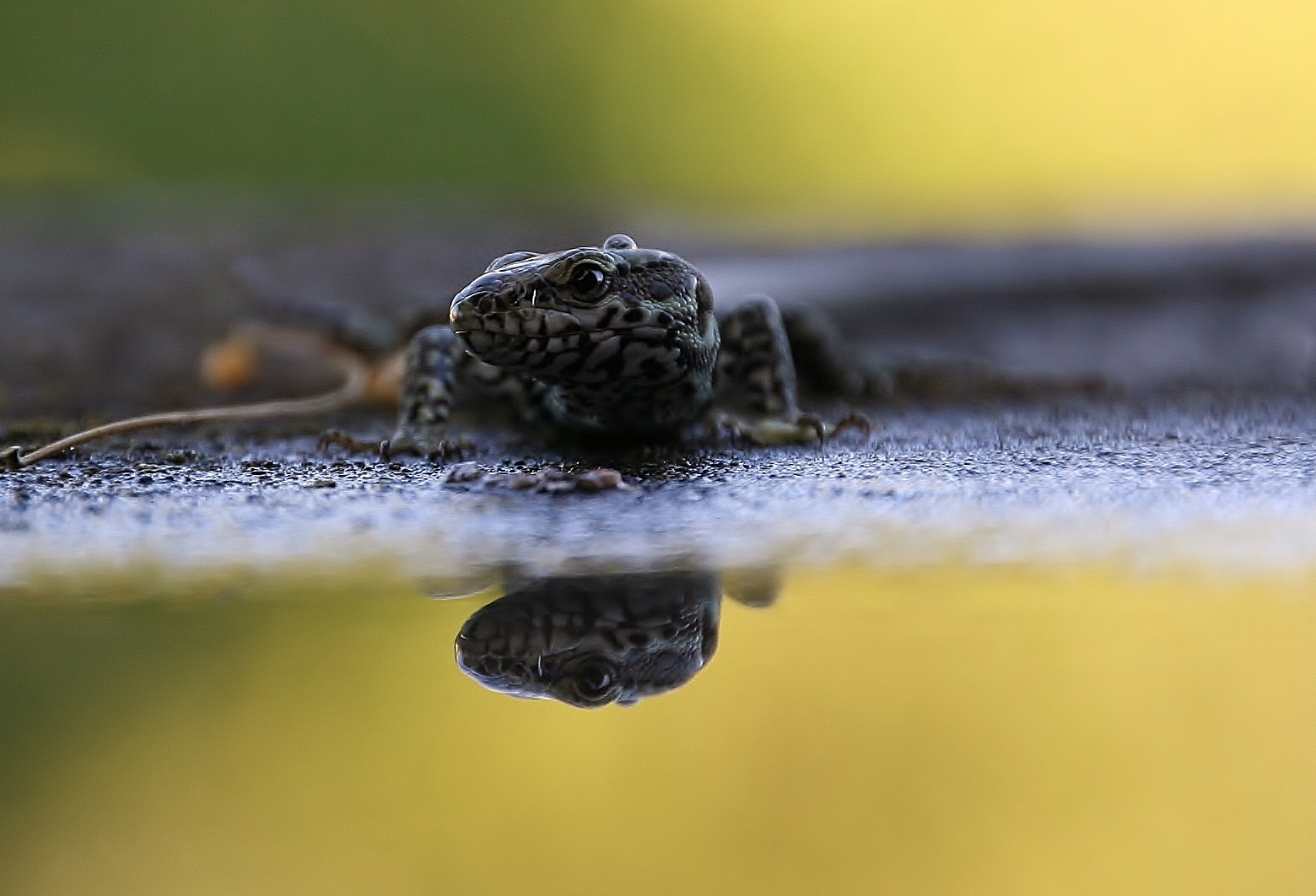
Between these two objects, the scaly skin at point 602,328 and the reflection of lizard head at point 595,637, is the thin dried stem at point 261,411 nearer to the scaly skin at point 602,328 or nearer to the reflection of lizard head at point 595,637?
the scaly skin at point 602,328

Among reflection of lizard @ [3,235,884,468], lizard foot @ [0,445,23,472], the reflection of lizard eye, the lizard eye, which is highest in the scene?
the lizard eye

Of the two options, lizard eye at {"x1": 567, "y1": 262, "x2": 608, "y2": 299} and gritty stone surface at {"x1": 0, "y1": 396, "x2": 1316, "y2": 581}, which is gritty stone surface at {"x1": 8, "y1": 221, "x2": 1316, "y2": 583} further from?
lizard eye at {"x1": 567, "y1": 262, "x2": 608, "y2": 299}

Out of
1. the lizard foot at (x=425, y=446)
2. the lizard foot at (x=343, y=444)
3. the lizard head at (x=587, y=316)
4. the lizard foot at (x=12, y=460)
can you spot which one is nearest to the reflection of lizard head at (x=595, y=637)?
the lizard head at (x=587, y=316)

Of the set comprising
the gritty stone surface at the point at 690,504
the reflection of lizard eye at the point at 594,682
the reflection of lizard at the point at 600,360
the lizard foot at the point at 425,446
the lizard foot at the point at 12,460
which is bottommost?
the reflection of lizard eye at the point at 594,682

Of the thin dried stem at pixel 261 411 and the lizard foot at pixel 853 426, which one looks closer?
the thin dried stem at pixel 261 411

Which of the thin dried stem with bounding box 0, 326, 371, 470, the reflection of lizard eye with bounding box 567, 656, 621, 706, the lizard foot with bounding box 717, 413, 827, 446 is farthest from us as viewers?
the lizard foot with bounding box 717, 413, 827, 446

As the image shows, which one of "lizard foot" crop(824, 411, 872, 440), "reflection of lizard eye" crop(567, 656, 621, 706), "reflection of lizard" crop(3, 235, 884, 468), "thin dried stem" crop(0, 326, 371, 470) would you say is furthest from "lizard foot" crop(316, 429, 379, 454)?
"reflection of lizard eye" crop(567, 656, 621, 706)

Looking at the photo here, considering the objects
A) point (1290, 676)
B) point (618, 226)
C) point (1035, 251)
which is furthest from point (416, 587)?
point (618, 226)

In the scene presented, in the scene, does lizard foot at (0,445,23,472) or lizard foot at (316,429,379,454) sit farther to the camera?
lizard foot at (316,429,379,454)
